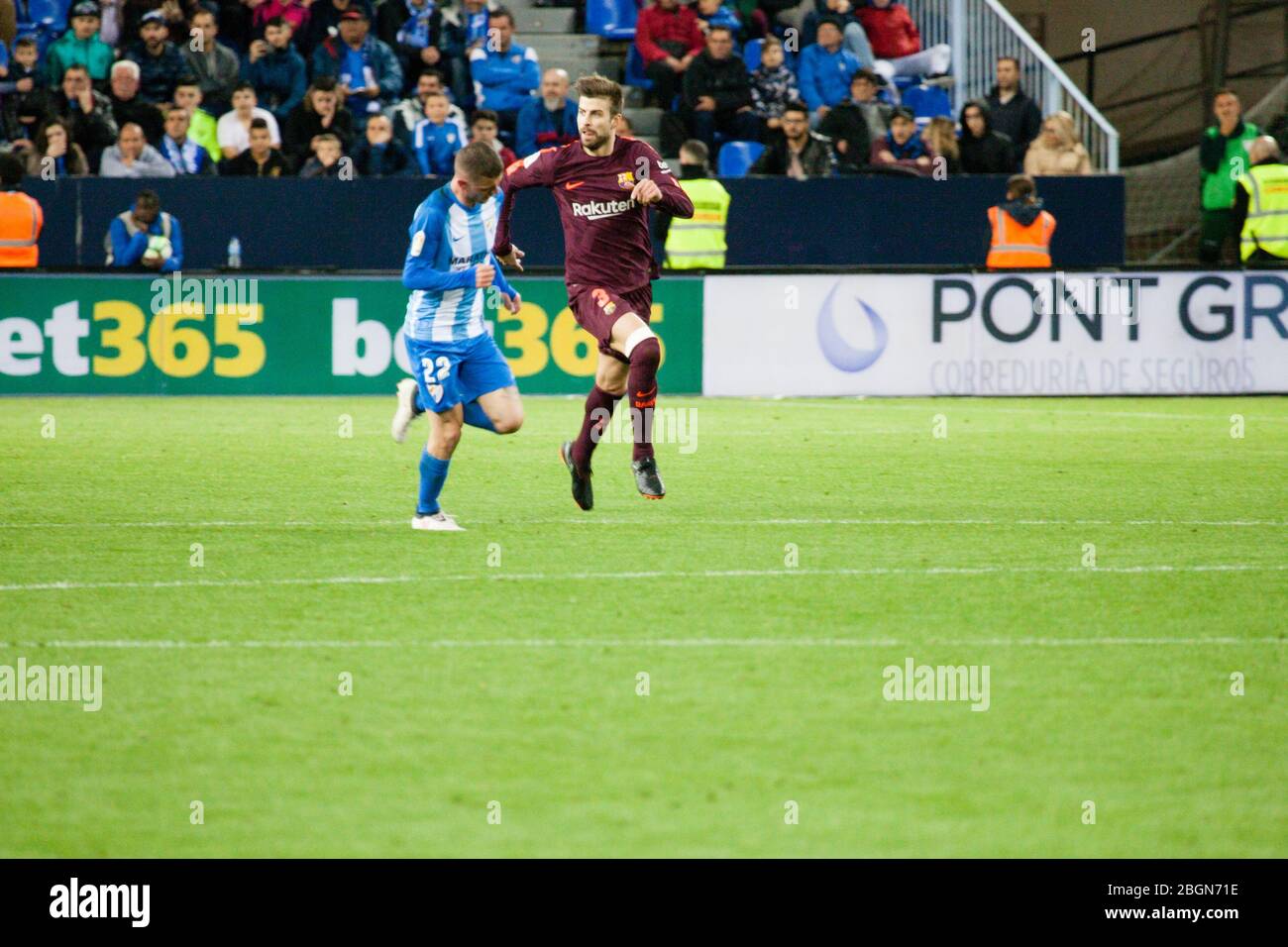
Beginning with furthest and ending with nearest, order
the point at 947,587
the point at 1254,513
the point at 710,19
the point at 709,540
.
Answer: the point at 710,19
the point at 1254,513
the point at 709,540
the point at 947,587

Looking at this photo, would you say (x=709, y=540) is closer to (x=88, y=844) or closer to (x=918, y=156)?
(x=88, y=844)

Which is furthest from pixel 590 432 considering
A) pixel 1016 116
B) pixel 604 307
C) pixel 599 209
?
pixel 1016 116

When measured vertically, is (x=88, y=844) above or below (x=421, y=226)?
below

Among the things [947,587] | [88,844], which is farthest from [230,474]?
[88,844]

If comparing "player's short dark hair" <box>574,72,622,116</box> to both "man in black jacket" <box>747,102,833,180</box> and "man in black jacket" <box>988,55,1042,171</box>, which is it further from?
"man in black jacket" <box>988,55,1042,171</box>

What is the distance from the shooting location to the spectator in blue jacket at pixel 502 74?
20.7 meters

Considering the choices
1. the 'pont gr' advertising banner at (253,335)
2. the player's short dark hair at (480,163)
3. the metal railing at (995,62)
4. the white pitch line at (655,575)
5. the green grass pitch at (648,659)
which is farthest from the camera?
the metal railing at (995,62)

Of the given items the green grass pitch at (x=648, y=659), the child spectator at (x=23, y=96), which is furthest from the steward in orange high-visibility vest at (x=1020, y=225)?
the child spectator at (x=23, y=96)

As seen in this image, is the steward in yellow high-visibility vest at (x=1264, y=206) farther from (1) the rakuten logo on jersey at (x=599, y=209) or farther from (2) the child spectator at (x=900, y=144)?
(1) the rakuten logo on jersey at (x=599, y=209)

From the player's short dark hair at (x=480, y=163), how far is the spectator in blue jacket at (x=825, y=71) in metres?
13.0

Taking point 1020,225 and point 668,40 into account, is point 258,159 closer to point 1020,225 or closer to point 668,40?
point 668,40

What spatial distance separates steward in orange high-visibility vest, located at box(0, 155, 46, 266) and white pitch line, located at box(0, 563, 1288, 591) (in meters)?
10.8

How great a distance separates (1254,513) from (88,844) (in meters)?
7.25

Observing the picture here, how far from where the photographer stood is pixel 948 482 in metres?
11.3
